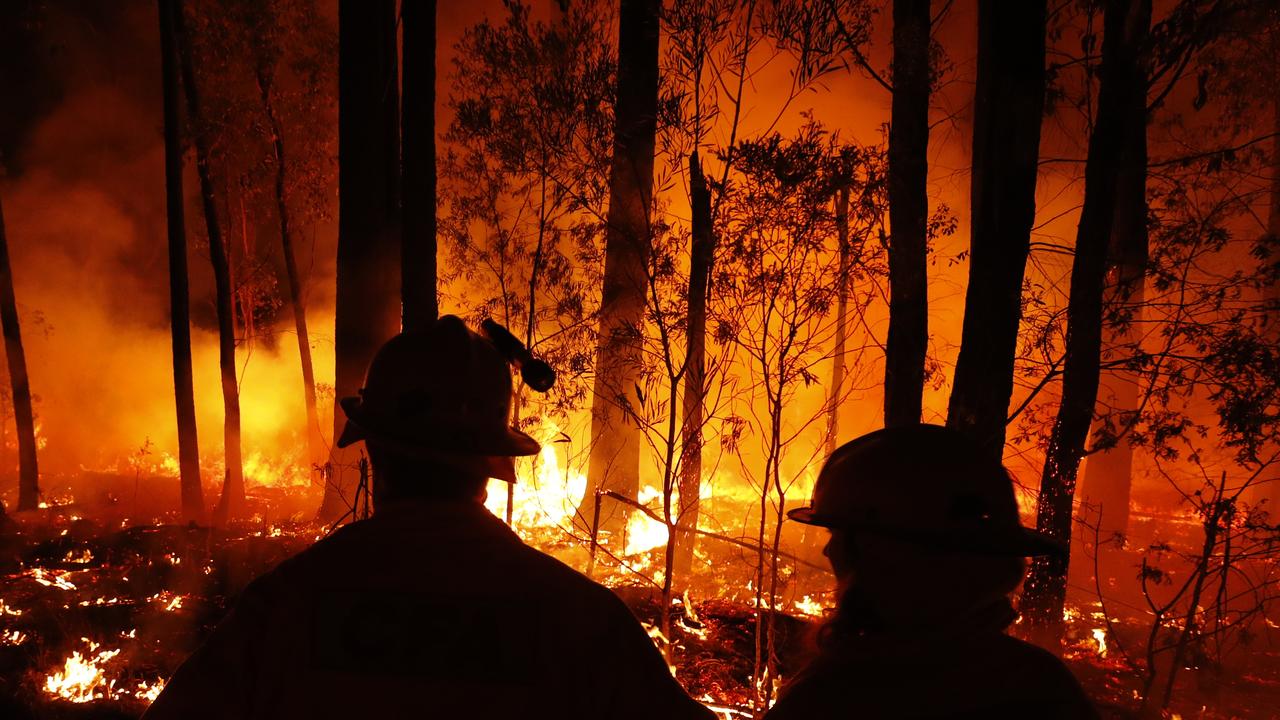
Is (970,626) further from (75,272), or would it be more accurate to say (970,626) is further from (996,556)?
(75,272)

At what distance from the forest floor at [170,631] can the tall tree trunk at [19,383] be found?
3.61 metres

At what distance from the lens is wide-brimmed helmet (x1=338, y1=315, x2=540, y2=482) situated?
5.85 feet

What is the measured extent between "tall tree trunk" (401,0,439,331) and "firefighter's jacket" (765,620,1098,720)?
8833 millimetres

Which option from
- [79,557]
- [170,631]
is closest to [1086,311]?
[170,631]

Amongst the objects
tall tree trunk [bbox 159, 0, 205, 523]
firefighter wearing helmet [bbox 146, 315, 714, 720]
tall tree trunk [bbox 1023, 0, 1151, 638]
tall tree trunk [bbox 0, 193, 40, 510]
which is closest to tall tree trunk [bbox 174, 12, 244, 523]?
tall tree trunk [bbox 159, 0, 205, 523]

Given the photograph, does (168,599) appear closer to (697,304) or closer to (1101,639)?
(697,304)

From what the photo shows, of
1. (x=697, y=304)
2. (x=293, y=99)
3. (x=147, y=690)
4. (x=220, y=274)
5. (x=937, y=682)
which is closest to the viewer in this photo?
(x=937, y=682)

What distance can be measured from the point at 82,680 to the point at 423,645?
5.41 meters

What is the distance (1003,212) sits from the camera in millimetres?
7297

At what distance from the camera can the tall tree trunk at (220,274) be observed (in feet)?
43.5

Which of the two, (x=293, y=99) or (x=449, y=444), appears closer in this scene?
(x=449, y=444)

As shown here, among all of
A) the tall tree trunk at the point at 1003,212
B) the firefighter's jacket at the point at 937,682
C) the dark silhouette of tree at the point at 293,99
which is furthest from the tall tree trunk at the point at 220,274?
the firefighter's jacket at the point at 937,682

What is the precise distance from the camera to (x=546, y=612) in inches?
62.0

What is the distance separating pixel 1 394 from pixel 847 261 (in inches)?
952
